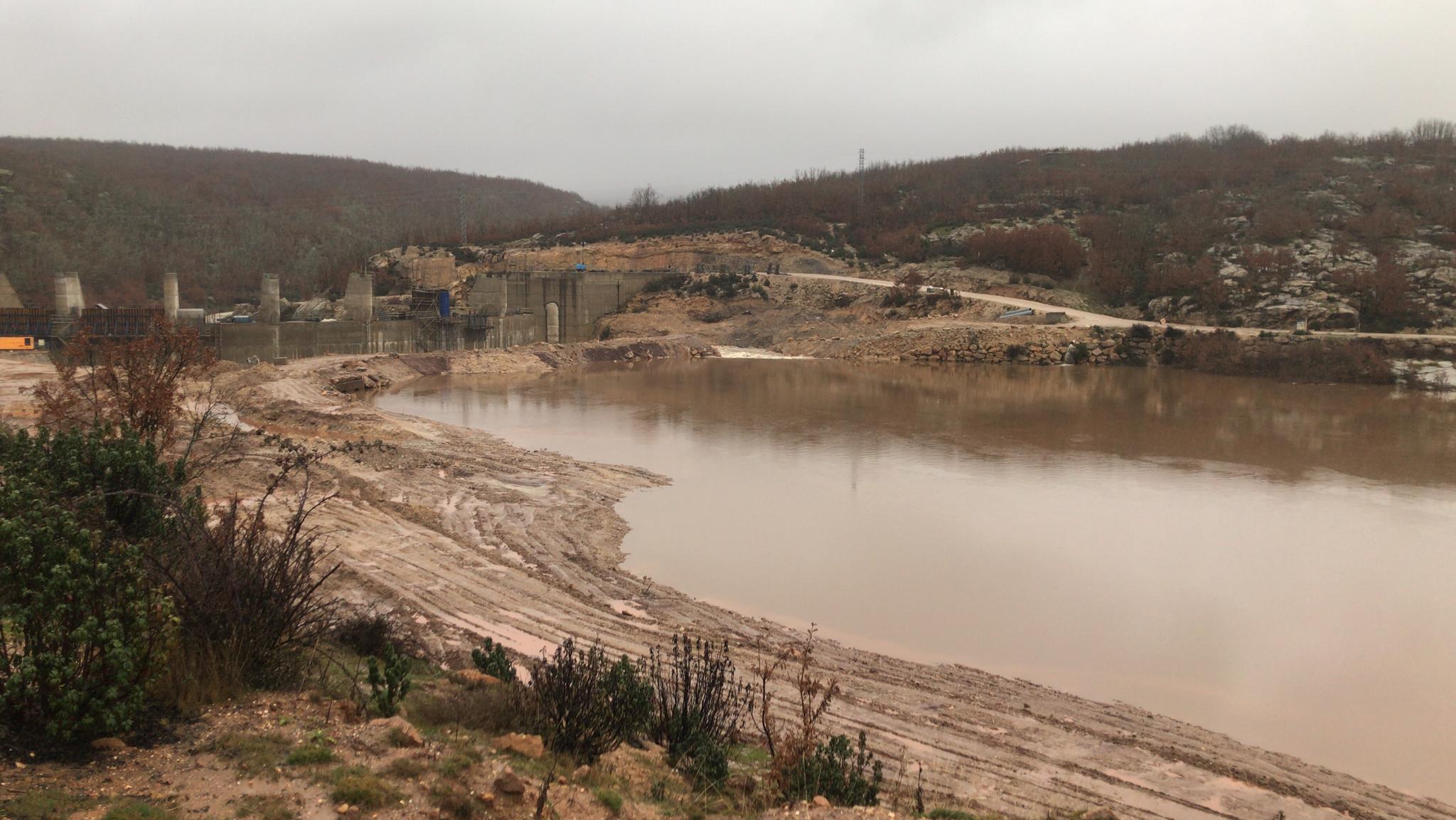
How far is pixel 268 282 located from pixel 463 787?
3356cm

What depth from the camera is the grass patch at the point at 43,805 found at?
159 inches

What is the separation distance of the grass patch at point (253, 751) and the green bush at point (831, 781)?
109 inches

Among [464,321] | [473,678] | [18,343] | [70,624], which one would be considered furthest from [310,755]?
[464,321]

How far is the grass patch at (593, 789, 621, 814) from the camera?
16.6ft

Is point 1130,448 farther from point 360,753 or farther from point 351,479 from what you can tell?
point 360,753

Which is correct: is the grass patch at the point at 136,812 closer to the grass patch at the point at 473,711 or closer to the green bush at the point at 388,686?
the green bush at the point at 388,686

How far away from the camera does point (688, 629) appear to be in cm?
988

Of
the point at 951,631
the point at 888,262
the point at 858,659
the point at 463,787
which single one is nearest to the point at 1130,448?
the point at 951,631

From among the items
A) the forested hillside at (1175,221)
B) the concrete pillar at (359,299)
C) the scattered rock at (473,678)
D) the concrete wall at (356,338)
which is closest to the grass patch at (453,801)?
the scattered rock at (473,678)

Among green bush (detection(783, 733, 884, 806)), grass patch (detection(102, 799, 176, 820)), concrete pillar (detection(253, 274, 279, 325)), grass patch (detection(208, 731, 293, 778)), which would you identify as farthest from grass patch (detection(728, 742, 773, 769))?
concrete pillar (detection(253, 274, 279, 325))

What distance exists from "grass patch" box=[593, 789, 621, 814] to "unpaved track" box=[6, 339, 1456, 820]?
2.42 metres

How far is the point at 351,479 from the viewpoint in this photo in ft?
51.0

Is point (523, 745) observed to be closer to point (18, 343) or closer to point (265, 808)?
point (265, 808)

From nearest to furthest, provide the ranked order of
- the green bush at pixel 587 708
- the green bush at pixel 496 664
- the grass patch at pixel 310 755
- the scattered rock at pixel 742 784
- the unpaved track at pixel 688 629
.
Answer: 1. the grass patch at pixel 310 755
2. the scattered rock at pixel 742 784
3. the green bush at pixel 587 708
4. the unpaved track at pixel 688 629
5. the green bush at pixel 496 664
